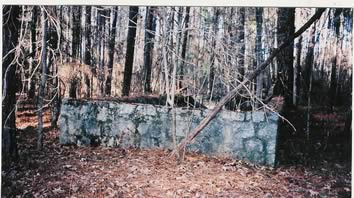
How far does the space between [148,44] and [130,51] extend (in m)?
0.12

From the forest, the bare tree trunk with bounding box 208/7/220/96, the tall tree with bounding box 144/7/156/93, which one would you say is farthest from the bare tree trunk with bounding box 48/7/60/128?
the bare tree trunk with bounding box 208/7/220/96

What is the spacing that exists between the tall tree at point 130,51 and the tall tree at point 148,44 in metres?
0.08

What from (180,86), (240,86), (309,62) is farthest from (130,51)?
(309,62)

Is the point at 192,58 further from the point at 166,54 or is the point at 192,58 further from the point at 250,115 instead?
the point at 250,115

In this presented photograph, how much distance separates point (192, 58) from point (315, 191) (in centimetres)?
→ 112

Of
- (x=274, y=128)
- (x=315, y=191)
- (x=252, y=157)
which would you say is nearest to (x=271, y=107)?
(x=274, y=128)

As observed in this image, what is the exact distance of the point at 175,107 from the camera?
2773 mm

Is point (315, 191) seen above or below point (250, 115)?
below

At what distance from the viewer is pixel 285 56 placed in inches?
104

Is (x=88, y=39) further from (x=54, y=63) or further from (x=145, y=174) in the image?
(x=145, y=174)

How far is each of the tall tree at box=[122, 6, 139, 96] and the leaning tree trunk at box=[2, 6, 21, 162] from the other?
686 millimetres

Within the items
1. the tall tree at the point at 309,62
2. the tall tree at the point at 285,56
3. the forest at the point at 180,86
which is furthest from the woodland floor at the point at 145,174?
the tall tree at the point at 285,56

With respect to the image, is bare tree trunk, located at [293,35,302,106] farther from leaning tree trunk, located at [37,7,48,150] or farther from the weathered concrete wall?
leaning tree trunk, located at [37,7,48,150]

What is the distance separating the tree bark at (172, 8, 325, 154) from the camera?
103 inches
